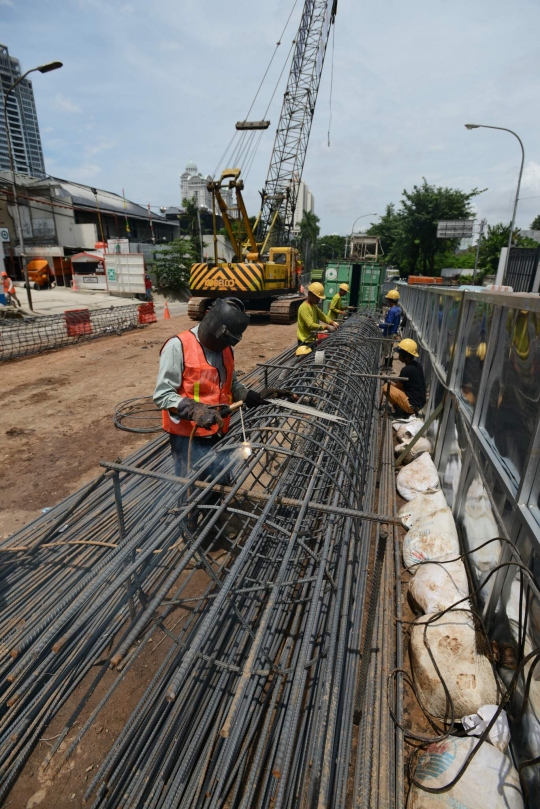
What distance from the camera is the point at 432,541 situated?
129 inches

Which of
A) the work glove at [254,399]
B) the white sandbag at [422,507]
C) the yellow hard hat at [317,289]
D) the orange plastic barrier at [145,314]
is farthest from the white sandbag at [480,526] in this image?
the orange plastic barrier at [145,314]

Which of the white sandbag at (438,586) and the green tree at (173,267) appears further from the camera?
the green tree at (173,267)

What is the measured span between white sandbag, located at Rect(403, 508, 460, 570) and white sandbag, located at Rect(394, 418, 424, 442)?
2.24 m

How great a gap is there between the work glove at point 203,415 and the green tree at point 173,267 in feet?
86.8

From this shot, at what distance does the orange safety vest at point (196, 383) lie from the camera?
114 inches

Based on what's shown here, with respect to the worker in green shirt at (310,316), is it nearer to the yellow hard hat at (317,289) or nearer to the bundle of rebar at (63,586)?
the yellow hard hat at (317,289)

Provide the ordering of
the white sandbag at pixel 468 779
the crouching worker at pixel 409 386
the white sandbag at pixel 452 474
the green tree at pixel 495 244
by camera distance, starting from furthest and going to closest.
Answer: the green tree at pixel 495 244 < the crouching worker at pixel 409 386 < the white sandbag at pixel 452 474 < the white sandbag at pixel 468 779

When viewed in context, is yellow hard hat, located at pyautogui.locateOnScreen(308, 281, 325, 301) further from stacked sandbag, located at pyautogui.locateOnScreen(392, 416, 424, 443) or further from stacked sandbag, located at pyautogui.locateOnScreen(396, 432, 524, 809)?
stacked sandbag, located at pyautogui.locateOnScreen(396, 432, 524, 809)

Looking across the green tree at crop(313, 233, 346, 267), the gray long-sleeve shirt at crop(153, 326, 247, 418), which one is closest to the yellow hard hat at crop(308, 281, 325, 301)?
the gray long-sleeve shirt at crop(153, 326, 247, 418)

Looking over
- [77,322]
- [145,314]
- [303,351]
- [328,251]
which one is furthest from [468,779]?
[328,251]

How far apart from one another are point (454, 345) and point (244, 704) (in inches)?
163

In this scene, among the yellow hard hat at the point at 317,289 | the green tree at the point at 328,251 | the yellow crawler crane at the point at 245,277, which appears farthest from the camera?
the green tree at the point at 328,251

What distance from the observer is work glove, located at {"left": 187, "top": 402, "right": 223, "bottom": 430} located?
2598mm

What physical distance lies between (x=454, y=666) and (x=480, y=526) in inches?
39.2
